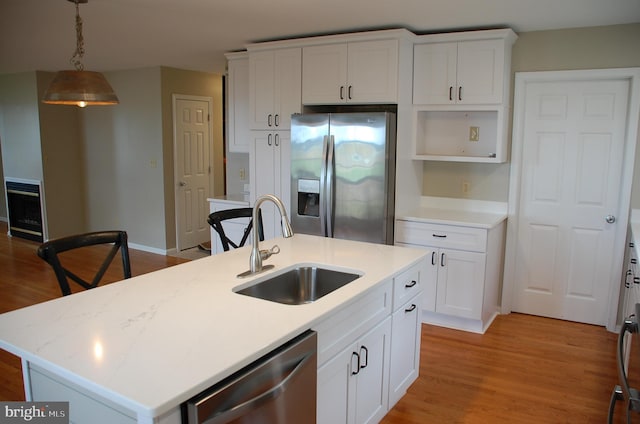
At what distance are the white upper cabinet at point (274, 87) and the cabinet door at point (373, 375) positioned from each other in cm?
253

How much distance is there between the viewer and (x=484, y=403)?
9.46 feet

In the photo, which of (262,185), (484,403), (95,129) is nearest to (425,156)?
(262,185)

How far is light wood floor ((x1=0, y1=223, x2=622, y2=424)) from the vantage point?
278 cm

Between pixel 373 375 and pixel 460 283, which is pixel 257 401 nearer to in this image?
pixel 373 375

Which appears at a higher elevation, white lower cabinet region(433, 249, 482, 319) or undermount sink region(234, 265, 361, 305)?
undermount sink region(234, 265, 361, 305)

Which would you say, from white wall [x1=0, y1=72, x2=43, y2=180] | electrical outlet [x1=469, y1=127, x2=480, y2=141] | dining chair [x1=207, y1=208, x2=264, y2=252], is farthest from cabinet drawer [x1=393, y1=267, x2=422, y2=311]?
white wall [x1=0, y1=72, x2=43, y2=180]

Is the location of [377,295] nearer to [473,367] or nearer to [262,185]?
[473,367]

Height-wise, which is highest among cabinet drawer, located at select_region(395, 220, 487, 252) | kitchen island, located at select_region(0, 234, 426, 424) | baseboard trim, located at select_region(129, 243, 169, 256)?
kitchen island, located at select_region(0, 234, 426, 424)

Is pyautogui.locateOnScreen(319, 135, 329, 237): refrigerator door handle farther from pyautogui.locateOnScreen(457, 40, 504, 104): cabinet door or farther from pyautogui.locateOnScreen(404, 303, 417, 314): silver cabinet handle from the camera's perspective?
pyautogui.locateOnScreen(404, 303, 417, 314): silver cabinet handle

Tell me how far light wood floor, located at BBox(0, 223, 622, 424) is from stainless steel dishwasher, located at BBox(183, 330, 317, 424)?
1.13 m

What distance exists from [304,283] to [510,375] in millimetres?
1655

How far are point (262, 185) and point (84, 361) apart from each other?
3.27m

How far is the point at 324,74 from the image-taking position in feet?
13.7

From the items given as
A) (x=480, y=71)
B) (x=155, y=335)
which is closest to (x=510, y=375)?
(x=480, y=71)
